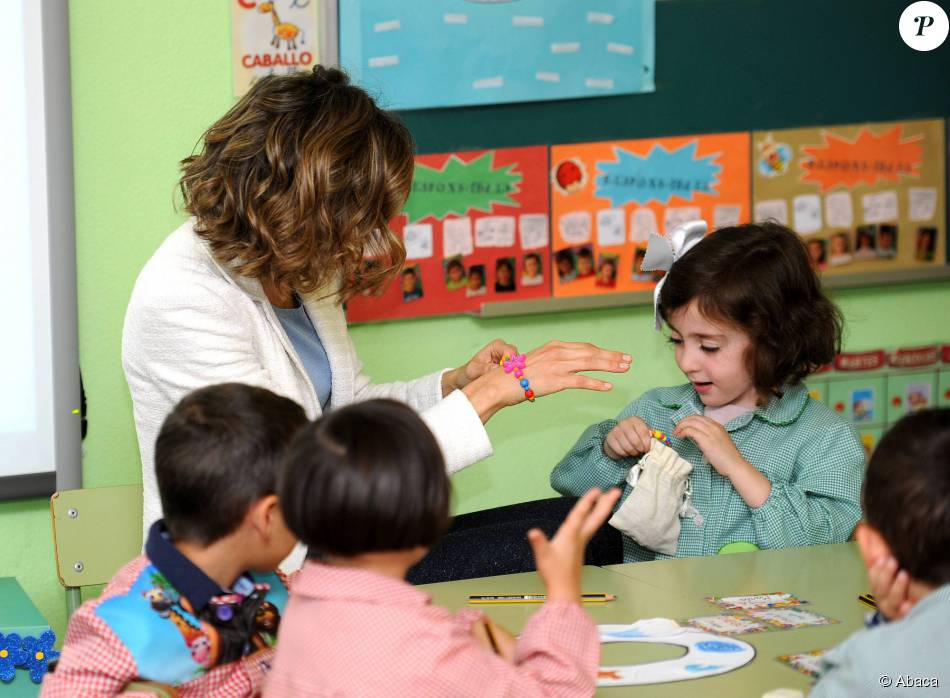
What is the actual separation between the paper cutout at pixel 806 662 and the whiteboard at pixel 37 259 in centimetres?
154

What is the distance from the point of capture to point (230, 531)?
4.17ft

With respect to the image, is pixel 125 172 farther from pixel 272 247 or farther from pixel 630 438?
pixel 630 438

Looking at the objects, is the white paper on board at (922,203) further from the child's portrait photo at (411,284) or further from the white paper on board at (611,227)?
the child's portrait photo at (411,284)

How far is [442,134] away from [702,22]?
27.6 inches

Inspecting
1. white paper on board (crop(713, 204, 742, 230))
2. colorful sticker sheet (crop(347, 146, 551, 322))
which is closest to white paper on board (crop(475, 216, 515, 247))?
colorful sticker sheet (crop(347, 146, 551, 322))

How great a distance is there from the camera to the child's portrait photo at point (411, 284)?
2609mm

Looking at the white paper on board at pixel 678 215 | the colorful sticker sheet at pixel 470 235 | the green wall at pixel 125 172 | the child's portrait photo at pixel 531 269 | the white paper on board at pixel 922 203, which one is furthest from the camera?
the white paper on board at pixel 922 203

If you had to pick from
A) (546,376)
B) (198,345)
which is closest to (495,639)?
(546,376)

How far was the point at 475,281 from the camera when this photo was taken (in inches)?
105

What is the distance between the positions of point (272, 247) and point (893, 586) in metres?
1.01

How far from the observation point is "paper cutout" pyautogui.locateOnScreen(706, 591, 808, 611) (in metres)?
1.53

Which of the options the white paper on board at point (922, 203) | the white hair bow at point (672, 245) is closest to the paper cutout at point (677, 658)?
the white hair bow at point (672, 245)

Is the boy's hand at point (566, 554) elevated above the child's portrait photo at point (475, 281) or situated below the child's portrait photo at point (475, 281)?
below

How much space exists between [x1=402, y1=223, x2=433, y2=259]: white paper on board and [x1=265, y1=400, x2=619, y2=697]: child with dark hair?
1.54 metres
